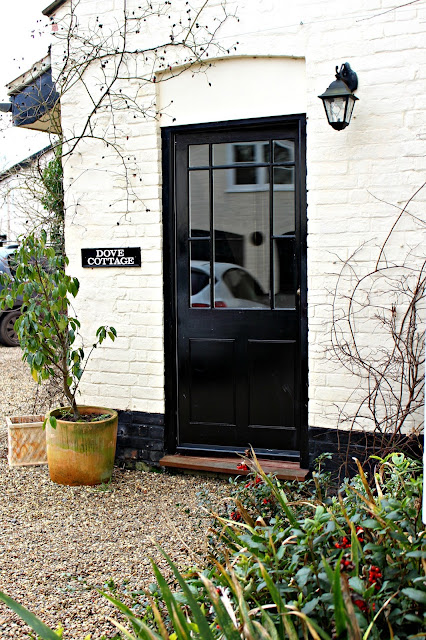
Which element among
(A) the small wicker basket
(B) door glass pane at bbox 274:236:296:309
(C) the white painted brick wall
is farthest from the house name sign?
(A) the small wicker basket

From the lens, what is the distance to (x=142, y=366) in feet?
16.2

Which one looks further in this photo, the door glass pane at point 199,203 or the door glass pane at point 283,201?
the door glass pane at point 199,203

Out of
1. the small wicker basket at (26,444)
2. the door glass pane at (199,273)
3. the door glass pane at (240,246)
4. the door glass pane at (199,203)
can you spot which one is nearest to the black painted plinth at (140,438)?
the small wicker basket at (26,444)

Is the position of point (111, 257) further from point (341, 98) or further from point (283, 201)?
point (341, 98)

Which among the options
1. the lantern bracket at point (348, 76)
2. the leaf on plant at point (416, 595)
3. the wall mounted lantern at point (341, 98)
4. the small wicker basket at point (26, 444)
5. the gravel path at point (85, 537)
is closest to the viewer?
the leaf on plant at point (416, 595)

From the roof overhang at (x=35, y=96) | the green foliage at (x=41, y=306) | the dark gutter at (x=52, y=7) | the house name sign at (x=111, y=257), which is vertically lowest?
the green foliage at (x=41, y=306)

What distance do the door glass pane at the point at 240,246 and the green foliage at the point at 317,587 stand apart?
235 cm

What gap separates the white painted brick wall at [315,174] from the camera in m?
4.03

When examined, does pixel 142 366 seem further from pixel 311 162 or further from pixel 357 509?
pixel 357 509

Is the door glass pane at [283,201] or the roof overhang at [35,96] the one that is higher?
the roof overhang at [35,96]

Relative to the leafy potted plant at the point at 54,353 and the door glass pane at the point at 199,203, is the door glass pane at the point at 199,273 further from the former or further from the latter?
the leafy potted plant at the point at 54,353

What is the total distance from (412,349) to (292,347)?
89 centimetres

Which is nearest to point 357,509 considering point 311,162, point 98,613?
point 98,613

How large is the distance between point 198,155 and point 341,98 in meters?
1.24
